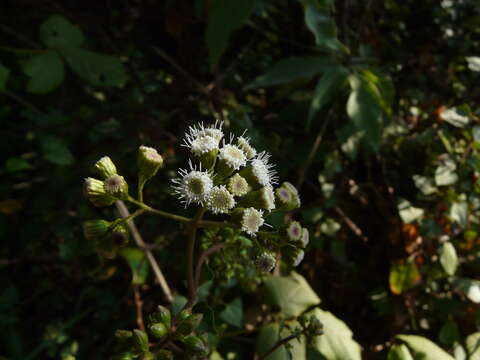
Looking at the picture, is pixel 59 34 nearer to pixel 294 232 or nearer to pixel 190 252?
pixel 190 252

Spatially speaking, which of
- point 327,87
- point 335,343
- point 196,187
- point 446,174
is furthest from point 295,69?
point 335,343

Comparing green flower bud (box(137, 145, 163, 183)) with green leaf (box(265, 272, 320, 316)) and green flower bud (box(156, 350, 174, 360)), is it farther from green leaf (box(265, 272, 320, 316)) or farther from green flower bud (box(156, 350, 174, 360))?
green leaf (box(265, 272, 320, 316))

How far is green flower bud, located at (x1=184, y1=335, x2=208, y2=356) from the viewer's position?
3.53ft

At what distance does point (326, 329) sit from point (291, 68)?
109 centimetres

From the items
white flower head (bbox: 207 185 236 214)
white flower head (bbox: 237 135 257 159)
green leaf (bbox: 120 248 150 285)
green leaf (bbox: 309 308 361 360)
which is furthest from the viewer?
green leaf (bbox: 120 248 150 285)

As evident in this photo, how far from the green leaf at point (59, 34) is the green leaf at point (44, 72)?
0.18ft

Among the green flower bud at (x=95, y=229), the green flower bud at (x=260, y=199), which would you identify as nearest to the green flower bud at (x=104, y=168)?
the green flower bud at (x=95, y=229)

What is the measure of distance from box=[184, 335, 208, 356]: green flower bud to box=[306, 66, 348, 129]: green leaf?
100cm

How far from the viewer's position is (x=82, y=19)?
8.25 feet

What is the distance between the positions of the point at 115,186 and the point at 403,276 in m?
1.43

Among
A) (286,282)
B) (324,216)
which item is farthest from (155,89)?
(286,282)

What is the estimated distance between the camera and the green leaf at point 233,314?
5.34 feet

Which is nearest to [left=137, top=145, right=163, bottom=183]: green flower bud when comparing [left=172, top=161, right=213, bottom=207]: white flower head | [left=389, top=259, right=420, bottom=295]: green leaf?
[left=172, top=161, right=213, bottom=207]: white flower head

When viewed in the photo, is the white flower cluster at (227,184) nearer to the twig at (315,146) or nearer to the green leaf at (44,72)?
the twig at (315,146)
